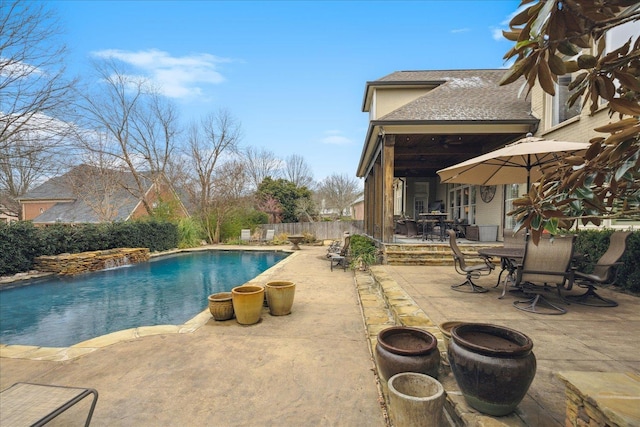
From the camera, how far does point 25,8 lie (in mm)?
8664

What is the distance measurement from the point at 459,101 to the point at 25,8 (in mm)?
13376

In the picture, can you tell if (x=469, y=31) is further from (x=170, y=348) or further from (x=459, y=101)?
(x=170, y=348)

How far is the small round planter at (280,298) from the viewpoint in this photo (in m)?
4.59

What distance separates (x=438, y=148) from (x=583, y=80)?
9370 mm

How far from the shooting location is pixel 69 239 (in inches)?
408

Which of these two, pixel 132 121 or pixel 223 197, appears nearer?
pixel 132 121

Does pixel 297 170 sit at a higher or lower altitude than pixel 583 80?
higher

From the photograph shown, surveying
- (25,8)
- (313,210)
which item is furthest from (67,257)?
(313,210)

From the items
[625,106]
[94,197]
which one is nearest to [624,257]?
[625,106]

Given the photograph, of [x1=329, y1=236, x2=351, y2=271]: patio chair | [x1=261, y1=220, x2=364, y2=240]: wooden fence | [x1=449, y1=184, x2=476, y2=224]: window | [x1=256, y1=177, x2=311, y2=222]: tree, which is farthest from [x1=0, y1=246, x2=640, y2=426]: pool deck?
[x1=256, y1=177, x2=311, y2=222]: tree

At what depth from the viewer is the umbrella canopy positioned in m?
4.14

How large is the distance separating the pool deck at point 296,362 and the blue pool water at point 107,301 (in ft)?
4.30

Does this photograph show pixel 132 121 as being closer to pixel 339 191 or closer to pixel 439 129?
pixel 439 129

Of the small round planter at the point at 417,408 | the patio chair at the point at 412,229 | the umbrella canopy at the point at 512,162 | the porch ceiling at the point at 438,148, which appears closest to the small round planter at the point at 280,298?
the small round planter at the point at 417,408
